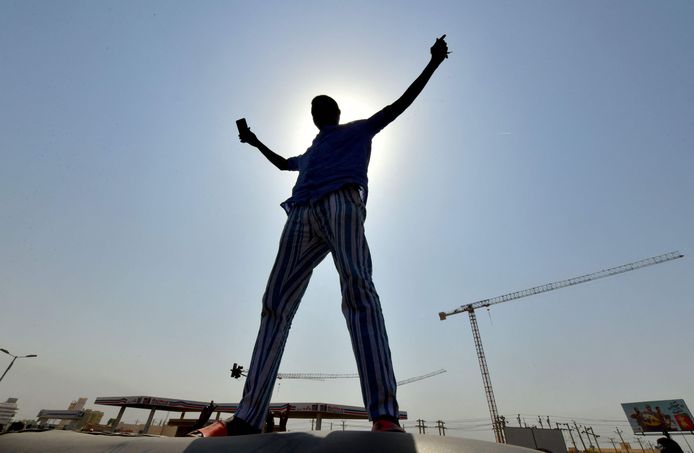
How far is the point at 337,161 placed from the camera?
6.69ft

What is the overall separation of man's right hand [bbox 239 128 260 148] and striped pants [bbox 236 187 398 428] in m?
1.07

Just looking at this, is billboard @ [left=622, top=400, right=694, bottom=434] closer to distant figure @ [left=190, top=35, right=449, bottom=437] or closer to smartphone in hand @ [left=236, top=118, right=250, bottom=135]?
distant figure @ [left=190, top=35, right=449, bottom=437]

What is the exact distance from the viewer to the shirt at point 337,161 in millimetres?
1938

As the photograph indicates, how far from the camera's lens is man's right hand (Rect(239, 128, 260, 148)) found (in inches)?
110

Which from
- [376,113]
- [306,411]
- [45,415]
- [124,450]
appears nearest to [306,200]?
[376,113]

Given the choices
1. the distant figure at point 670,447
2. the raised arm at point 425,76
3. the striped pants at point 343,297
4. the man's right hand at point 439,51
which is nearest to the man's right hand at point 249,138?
the striped pants at point 343,297

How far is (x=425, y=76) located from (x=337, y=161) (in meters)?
0.76

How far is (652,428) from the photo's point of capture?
45719 mm

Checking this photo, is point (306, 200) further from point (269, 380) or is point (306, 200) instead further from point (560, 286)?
point (560, 286)

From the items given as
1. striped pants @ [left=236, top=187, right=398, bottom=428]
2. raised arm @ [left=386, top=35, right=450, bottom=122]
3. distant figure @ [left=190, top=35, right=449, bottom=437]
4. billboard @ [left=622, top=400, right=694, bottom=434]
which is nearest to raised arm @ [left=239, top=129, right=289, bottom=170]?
distant figure @ [left=190, top=35, right=449, bottom=437]

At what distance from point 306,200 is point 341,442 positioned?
1449 mm

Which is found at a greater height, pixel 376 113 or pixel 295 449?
pixel 376 113

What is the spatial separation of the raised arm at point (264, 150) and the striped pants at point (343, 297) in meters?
0.94

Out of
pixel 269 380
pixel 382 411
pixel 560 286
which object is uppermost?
pixel 560 286
